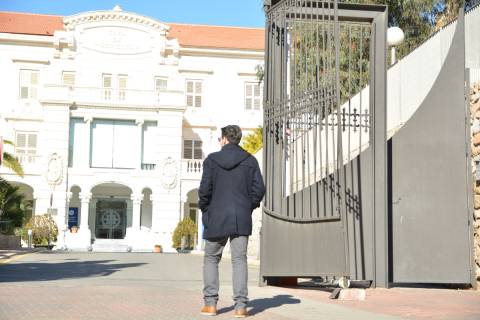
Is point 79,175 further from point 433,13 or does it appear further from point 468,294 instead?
Answer: point 468,294

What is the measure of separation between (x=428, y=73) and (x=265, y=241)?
11.7ft

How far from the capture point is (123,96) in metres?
47.1

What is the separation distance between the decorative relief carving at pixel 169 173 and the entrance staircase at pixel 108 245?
4.17m

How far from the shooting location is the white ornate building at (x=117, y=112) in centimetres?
4497

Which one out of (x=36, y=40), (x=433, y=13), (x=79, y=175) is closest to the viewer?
(x=433, y=13)

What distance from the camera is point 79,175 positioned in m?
44.9

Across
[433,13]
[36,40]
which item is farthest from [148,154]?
[433,13]

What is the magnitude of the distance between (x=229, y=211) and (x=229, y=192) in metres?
0.18

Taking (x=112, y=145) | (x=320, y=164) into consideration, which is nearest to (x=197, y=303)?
(x=320, y=164)

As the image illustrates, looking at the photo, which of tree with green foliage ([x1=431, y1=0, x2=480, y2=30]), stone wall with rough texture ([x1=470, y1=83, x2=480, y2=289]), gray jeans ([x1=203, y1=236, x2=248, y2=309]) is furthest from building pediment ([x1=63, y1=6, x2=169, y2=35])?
gray jeans ([x1=203, y1=236, x2=248, y2=309])

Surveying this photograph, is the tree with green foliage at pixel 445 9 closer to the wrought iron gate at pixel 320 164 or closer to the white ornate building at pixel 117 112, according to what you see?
the wrought iron gate at pixel 320 164

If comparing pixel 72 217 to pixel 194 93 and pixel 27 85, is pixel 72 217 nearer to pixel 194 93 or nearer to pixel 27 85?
pixel 27 85

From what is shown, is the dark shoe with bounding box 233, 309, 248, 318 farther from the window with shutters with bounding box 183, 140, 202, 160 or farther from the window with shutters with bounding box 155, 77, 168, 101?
the window with shutters with bounding box 155, 77, 168, 101

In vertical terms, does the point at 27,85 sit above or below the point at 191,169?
above
